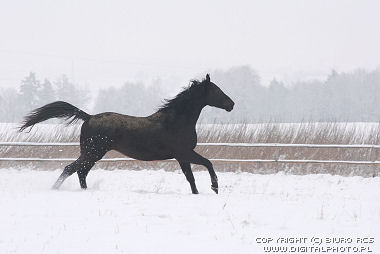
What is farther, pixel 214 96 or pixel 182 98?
pixel 214 96

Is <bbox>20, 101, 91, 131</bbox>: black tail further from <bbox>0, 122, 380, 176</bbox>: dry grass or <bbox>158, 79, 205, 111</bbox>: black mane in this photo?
<bbox>0, 122, 380, 176</bbox>: dry grass

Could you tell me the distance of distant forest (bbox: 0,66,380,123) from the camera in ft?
212

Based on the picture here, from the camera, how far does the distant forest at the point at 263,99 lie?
2544 inches

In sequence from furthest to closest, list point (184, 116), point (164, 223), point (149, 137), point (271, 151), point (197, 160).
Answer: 1. point (271, 151)
2. point (184, 116)
3. point (149, 137)
4. point (197, 160)
5. point (164, 223)

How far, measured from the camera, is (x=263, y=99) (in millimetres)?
74375

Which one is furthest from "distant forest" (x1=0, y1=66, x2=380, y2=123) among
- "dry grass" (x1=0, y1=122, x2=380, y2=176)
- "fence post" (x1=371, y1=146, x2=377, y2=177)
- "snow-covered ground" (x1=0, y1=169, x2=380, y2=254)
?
"snow-covered ground" (x1=0, y1=169, x2=380, y2=254)

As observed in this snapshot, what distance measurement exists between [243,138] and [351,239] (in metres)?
11.9

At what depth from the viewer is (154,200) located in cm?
680

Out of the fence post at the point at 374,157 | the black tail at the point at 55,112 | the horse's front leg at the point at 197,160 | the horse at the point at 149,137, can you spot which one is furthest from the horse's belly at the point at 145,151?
the fence post at the point at 374,157

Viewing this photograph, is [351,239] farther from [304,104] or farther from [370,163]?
[304,104]

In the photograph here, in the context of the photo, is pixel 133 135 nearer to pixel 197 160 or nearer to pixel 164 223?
pixel 197 160

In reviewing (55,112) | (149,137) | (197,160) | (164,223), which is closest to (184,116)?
(149,137)

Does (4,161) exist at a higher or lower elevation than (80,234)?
lower

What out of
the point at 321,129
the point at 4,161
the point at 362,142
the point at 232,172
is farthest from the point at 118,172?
the point at 362,142
